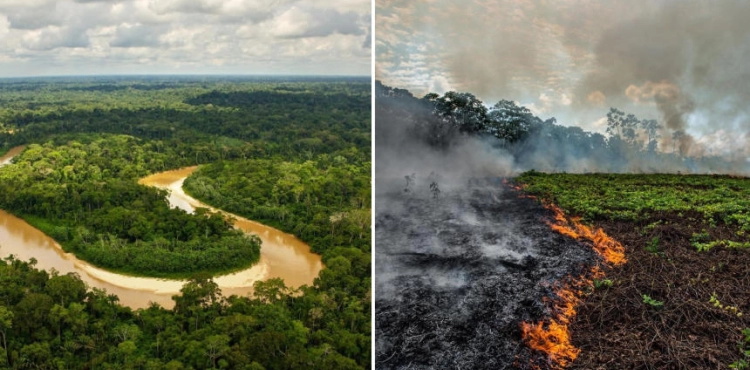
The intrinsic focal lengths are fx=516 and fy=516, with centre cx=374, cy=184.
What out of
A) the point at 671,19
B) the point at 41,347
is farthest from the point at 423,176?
the point at 41,347

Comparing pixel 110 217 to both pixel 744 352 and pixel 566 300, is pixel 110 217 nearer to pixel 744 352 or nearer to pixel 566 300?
pixel 566 300

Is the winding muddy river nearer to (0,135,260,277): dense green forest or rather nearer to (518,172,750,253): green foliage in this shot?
(0,135,260,277): dense green forest

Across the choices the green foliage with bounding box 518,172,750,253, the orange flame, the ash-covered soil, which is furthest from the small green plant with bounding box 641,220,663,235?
the ash-covered soil

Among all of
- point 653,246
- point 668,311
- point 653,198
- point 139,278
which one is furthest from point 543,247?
point 139,278

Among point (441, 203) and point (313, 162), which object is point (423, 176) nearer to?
point (441, 203)

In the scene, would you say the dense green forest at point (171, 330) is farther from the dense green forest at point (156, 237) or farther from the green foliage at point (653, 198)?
the green foliage at point (653, 198)

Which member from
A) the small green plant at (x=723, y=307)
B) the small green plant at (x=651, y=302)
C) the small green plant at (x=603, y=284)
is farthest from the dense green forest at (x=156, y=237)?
the small green plant at (x=723, y=307)
